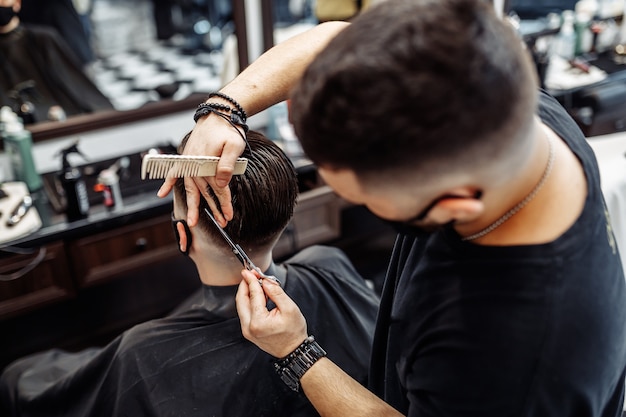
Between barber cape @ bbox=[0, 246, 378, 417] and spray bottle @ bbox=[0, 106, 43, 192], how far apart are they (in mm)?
984

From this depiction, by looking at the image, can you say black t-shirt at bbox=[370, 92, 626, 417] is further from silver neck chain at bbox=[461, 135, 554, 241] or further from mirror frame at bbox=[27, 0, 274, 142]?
mirror frame at bbox=[27, 0, 274, 142]

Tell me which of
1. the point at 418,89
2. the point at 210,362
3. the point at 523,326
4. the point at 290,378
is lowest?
the point at 210,362

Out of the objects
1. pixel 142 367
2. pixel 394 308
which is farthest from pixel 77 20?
pixel 394 308

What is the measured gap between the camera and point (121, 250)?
2.49m

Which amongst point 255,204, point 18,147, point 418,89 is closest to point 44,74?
point 18,147

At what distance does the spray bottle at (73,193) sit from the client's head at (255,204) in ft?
3.10

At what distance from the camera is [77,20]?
2701 mm

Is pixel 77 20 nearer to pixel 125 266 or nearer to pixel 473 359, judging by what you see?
pixel 125 266

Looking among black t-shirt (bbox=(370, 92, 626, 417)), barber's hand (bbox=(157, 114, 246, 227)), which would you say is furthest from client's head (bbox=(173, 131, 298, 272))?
black t-shirt (bbox=(370, 92, 626, 417))

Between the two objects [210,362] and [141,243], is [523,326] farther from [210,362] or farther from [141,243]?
[141,243]

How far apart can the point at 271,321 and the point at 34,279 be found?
1614 millimetres

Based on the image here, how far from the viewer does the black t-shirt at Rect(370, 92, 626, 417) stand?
2.75ft

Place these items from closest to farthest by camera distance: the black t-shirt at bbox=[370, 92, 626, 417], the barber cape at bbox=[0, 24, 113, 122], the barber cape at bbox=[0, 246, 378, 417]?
the black t-shirt at bbox=[370, 92, 626, 417]
the barber cape at bbox=[0, 246, 378, 417]
the barber cape at bbox=[0, 24, 113, 122]

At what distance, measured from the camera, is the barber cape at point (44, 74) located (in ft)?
8.34
